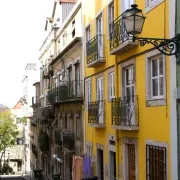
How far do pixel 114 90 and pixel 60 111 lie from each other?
12868mm

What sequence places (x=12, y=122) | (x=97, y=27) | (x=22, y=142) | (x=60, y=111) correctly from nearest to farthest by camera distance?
(x=97, y=27)
(x=60, y=111)
(x=12, y=122)
(x=22, y=142)

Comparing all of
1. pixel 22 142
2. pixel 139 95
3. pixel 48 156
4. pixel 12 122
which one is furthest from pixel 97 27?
pixel 22 142

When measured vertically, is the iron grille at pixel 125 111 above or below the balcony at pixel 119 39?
below

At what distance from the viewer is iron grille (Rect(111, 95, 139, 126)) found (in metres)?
12.9

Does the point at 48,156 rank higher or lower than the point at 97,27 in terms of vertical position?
lower

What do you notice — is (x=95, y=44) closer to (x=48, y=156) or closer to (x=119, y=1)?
(x=119, y=1)

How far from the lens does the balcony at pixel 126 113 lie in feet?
42.1

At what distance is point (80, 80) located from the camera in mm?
21641

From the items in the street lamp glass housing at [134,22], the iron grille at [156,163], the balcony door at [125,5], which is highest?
the balcony door at [125,5]

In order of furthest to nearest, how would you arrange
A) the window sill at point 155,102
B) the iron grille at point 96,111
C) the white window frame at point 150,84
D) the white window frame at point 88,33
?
the white window frame at point 88,33 → the iron grille at point 96,111 → the white window frame at point 150,84 → the window sill at point 155,102

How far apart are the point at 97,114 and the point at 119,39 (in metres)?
4.71

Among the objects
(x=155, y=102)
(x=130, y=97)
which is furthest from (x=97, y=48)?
(x=155, y=102)

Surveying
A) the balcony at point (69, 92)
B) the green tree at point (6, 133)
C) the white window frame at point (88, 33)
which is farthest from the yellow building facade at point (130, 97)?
the green tree at point (6, 133)

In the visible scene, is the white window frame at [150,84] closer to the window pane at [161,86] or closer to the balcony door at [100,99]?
the window pane at [161,86]
